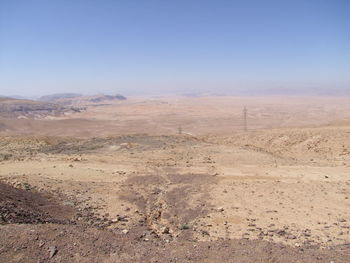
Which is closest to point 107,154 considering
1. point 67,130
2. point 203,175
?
point 203,175

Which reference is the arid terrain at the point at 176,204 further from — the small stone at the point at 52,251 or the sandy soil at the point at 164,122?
the sandy soil at the point at 164,122

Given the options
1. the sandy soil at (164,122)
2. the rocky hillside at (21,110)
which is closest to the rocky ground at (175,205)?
the sandy soil at (164,122)

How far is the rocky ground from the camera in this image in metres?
6.67

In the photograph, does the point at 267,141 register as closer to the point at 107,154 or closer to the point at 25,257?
the point at 107,154

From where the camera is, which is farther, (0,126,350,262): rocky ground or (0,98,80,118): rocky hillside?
(0,98,80,118): rocky hillside

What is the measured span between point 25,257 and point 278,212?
7381 mm

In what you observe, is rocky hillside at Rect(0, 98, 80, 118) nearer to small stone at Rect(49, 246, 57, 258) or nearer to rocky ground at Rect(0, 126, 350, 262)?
rocky ground at Rect(0, 126, 350, 262)

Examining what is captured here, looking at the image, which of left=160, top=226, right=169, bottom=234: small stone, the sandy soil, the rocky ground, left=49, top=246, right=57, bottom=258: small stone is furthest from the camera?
the sandy soil

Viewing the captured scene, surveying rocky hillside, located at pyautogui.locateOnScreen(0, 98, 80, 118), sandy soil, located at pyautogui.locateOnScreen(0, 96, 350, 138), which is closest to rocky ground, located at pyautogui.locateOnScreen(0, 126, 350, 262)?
sandy soil, located at pyautogui.locateOnScreen(0, 96, 350, 138)

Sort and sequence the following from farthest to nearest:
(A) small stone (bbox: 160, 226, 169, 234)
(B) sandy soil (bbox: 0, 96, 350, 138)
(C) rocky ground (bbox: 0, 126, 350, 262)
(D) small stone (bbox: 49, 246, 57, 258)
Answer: (B) sandy soil (bbox: 0, 96, 350, 138) → (A) small stone (bbox: 160, 226, 169, 234) → (C) rocky ground (bbox: 0, 126, 350, 262) → (D) small stone (bbox: 49, 246, 57, 258)

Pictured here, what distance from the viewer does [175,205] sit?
10.7 meters

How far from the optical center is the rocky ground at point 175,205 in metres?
6.67

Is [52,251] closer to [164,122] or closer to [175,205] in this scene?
[175,205]

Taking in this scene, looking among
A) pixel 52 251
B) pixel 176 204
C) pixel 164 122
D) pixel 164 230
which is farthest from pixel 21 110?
pixel 52 251
